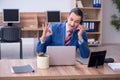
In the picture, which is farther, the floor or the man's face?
the floor

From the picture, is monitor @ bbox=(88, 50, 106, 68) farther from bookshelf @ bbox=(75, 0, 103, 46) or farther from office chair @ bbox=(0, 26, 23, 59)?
bookshelf @ bbox=(75, 0, 103, 46)

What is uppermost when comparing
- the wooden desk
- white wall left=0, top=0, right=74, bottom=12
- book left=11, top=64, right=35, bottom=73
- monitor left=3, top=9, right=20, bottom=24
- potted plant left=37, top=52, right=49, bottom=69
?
white wall left=0, top=0, right=74, bottom=12

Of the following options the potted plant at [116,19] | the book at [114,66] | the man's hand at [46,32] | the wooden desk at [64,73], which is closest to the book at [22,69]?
the wooden desk at [64,73]

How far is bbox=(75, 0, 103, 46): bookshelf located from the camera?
6875 mm

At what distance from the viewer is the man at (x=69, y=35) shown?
266cm

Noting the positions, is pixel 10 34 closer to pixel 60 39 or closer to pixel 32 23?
pixel 32 23

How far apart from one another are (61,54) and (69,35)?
602 mm

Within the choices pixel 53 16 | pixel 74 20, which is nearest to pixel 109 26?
pixel 53 16

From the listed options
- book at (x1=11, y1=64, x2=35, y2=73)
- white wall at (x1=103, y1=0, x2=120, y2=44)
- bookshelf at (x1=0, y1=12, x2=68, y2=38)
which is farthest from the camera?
white wall at (x1=103, y1=0, x2=120, y2=44)

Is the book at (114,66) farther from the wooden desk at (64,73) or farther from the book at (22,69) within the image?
the book at (22,69)

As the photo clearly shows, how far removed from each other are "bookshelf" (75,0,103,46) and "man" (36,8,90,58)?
13.1 feet

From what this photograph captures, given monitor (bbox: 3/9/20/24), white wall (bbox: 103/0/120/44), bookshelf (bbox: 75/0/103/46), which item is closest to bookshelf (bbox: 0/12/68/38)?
monitor (bbox: 3/9/20/24)

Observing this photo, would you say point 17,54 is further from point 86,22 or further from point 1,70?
point 1,70

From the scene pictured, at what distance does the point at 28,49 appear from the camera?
6.54 m
